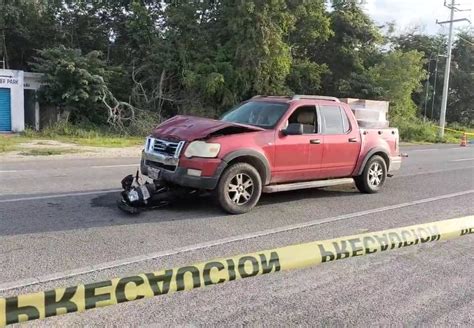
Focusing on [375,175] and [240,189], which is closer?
[240,189]

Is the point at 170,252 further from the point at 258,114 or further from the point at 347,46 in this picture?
the point at 347,46

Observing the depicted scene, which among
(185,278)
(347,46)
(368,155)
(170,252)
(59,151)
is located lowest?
(59,151)

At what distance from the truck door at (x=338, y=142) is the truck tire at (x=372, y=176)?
1.50ft

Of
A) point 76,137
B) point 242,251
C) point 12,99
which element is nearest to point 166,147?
point 242,251

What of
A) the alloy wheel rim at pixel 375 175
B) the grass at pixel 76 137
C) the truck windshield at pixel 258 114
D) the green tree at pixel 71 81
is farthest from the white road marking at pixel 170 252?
the green tree at pixel 71 81

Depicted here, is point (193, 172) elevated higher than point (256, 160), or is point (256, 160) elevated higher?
point (256, 160)

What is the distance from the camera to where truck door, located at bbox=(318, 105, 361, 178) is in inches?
316

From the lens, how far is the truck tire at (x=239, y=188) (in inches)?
266

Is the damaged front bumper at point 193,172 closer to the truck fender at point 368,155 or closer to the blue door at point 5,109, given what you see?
the truck fender at point 368,155

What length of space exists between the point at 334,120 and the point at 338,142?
16.1 inches

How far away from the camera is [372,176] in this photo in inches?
357

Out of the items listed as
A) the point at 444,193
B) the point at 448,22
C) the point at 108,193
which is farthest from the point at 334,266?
the point at 448,22

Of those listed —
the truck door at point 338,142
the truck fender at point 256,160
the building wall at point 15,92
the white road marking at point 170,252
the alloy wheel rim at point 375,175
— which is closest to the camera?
the white road marking at point 170,252

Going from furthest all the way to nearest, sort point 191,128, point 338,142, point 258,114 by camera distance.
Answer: point 338,142
point 258,114
point 191,128
